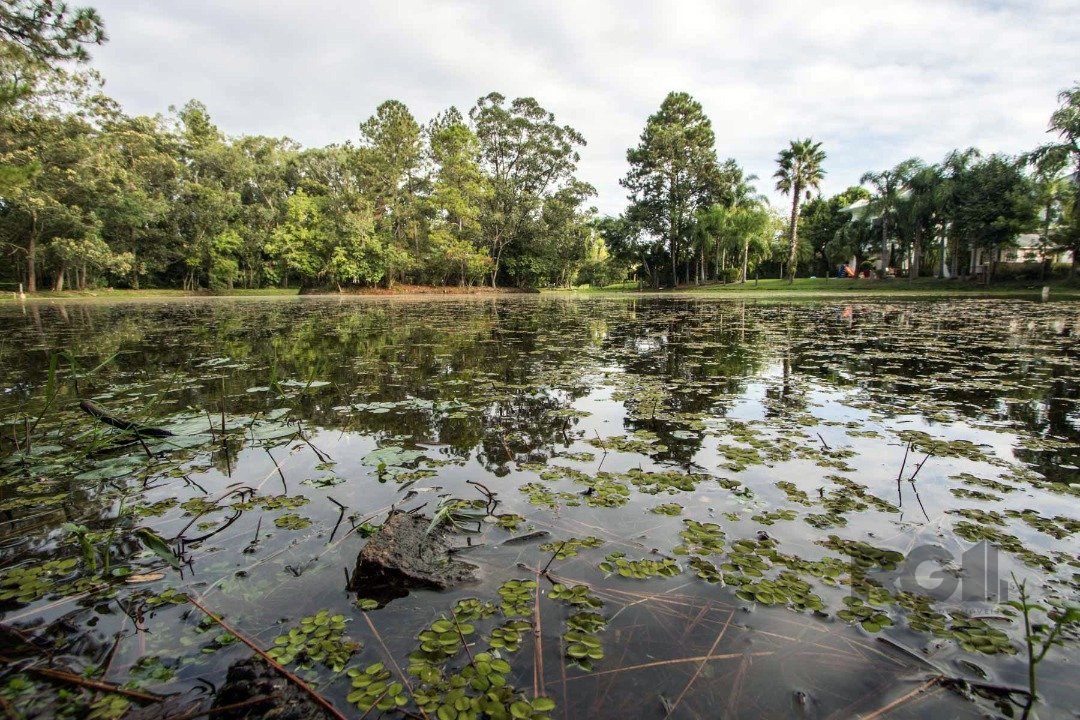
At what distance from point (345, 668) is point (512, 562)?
807 mm

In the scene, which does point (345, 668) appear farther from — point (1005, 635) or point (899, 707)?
point (1005, 635)

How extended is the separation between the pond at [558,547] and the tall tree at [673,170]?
126ft

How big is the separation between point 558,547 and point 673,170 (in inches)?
1680

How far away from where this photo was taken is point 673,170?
40.2 metres

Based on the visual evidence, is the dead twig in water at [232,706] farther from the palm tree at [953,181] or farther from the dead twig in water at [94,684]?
the palm tree at [953,181]

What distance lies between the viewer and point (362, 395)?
204 inches

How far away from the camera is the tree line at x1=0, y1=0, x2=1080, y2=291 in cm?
2970

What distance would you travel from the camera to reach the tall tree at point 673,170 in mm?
39406

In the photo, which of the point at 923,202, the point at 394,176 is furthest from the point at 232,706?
the point at 923,202

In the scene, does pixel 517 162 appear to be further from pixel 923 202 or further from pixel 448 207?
pixel 923 202

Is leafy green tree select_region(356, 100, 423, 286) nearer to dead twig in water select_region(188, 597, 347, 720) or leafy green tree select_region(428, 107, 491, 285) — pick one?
leafy green tree select_region(428, 107, 491, 285)

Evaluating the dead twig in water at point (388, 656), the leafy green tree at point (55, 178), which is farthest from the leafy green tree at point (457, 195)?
the dead twig in water at point (388, 656)

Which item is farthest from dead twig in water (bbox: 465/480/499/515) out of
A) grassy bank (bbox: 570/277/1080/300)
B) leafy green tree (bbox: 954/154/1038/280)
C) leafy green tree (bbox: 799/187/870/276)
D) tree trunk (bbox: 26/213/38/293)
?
leafy green tree (bbox: 799/187/870/276)

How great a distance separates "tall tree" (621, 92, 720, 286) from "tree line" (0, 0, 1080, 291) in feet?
0.51
